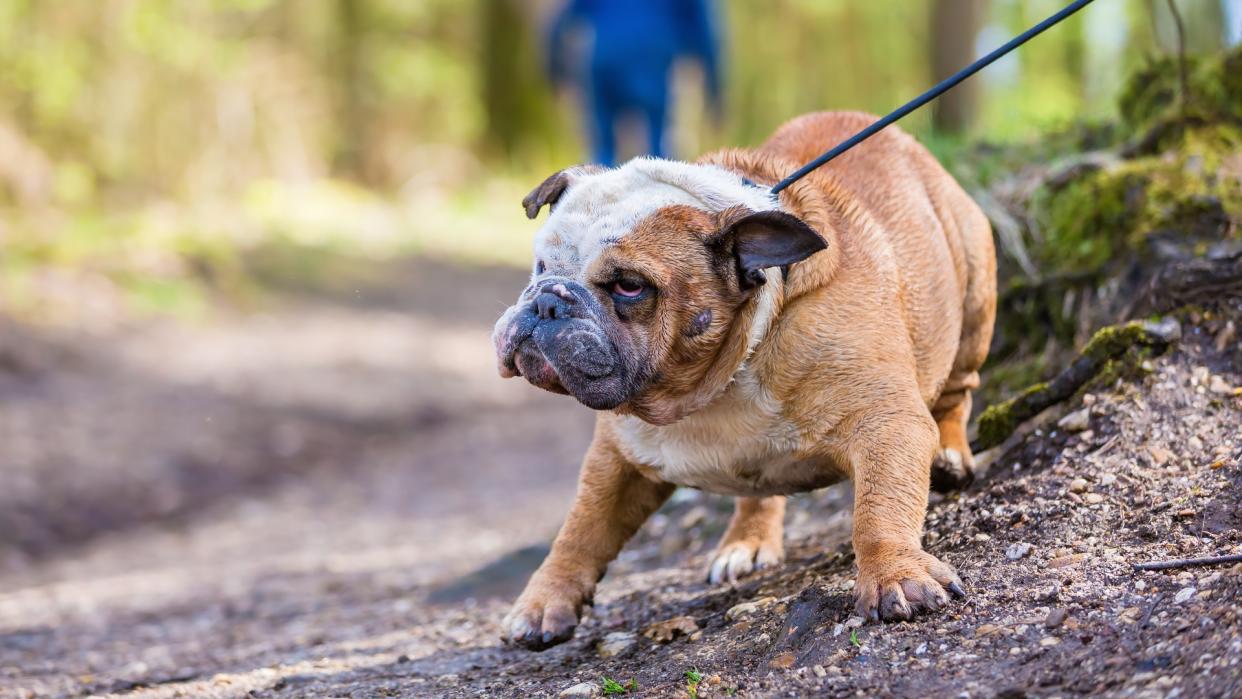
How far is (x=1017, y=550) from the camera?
3.61 meters

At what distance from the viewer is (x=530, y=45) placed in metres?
22.6

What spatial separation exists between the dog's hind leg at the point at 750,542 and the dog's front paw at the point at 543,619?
2.80ft

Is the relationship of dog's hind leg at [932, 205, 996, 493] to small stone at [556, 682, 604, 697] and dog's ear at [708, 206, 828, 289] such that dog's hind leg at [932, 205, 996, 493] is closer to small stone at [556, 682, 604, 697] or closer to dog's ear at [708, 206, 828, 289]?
dog's ear at [708, 206, 828, 289]

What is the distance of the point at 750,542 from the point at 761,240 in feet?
5.52

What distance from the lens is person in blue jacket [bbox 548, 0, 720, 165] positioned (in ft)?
38.3

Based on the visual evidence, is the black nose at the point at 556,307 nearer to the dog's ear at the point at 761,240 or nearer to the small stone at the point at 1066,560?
the dog's ear at the point at 761,240

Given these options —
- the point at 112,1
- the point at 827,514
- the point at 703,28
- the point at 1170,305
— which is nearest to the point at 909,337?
the point at 1170,305

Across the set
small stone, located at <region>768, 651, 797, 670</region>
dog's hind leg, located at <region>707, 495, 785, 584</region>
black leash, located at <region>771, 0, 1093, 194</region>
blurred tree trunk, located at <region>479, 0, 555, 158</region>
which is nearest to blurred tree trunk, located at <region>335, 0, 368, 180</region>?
blurred tree trunk, located at <region>479, 0, 555, 158</region>

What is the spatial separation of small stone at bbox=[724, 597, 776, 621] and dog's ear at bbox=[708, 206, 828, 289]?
1031mm

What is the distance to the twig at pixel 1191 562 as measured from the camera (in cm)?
306

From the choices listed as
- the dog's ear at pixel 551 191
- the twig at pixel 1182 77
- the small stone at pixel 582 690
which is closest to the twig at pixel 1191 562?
the small stone at pixel 582 690

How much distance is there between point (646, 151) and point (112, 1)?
732 cm

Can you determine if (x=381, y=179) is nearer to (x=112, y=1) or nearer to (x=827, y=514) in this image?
(x=112, y=1)

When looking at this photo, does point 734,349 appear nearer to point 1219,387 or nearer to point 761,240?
point 761,240
